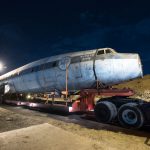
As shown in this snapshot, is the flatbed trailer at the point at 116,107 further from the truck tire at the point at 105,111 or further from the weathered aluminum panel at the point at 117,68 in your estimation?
the weathered aluminum panel at the point at 117,68

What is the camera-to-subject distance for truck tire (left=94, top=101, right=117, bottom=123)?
1051 cm

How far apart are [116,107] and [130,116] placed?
1087 millimetres

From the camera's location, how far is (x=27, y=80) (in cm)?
1717

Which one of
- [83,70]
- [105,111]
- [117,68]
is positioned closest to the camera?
[105,111]

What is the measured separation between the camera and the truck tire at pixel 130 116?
9.47 m

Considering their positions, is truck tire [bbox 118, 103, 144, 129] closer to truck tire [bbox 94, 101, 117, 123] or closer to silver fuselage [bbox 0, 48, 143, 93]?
truck tire [bbox 94, 101, 117, 123]

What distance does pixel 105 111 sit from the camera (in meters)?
10.7

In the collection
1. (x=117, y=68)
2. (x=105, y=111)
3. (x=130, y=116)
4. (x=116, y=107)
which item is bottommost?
(x=130, y=116)

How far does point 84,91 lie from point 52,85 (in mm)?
3102

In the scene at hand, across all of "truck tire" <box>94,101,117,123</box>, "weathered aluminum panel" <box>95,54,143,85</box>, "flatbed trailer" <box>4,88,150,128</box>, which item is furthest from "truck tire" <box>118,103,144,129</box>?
"weathered aluminum panel" <box>95,54,143,85</box>

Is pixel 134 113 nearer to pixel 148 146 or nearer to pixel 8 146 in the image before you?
pixel 148 146

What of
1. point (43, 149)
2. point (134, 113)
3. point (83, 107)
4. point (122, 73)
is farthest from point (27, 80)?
point (43, 149)

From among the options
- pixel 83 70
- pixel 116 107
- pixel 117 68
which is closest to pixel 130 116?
pixel 116 107

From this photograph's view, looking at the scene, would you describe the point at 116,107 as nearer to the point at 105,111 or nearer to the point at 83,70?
the point at 105,111
